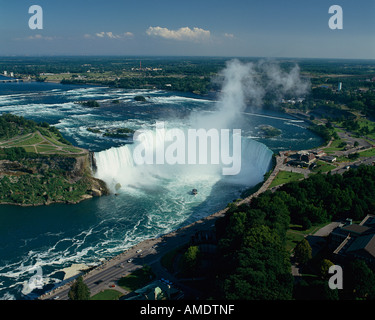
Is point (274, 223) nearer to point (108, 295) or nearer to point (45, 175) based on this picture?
point (108, 295)

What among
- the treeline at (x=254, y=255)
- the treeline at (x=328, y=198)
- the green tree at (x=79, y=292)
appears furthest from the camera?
the treeline at (x=328, y=198)

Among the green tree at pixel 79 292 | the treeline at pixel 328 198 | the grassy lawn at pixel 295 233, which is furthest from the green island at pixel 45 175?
the grassy lawn at pixel 295 233

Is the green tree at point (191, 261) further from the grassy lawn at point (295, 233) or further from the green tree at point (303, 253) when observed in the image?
the grassy lawn at point (295, 233)

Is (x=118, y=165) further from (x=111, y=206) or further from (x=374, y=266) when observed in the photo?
(x=374, y=266)

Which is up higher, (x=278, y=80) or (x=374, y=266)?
(x=278, y=80)
